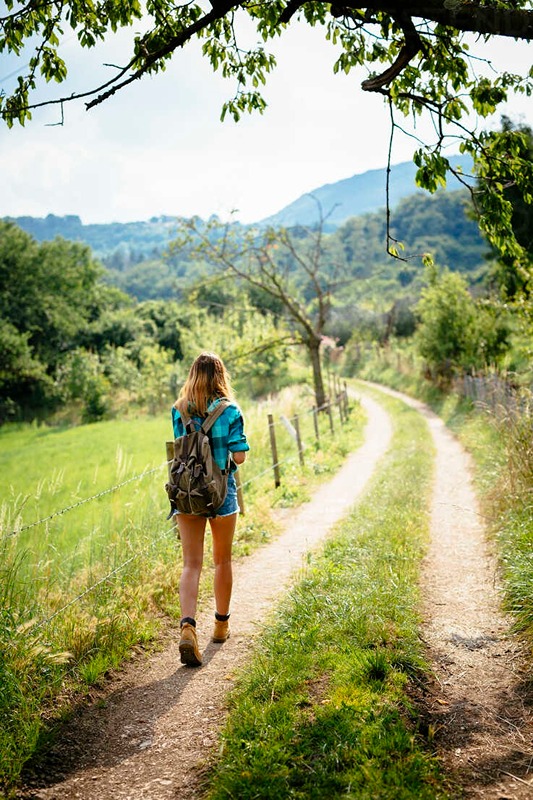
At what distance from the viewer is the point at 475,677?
3.78 metres

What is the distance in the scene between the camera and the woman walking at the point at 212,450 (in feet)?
13.8

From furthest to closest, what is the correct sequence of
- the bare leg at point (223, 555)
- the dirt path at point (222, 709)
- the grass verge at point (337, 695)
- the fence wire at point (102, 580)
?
the bare leg at point (223, 555), the fence wire at point (102, 580), the dirt path at point (222, 709), the grass verge at point (337, 695)

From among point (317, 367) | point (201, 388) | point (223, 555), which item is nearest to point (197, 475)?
point (201, 388)

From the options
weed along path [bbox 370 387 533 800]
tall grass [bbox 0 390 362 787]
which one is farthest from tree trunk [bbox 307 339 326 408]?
weed along path [bbox 370 387 533 800]

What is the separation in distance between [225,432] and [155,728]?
1.98 m

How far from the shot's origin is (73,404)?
33781mm

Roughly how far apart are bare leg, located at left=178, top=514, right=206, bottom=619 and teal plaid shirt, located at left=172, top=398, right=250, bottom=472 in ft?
1.65

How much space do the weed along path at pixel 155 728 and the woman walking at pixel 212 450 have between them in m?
0.28

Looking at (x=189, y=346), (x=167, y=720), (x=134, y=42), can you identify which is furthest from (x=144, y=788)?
(x=189, y=346)

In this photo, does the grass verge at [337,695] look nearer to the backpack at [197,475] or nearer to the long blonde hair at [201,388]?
the backpack at [197,475]

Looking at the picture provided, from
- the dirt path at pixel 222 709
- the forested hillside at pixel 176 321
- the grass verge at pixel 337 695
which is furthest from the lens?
the forested hillside at pixel 176 321

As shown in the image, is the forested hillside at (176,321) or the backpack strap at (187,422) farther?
the forested hillside at (176,321)

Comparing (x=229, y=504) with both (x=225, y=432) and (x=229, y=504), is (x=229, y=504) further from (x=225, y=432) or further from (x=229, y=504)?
(x=225, y=432)

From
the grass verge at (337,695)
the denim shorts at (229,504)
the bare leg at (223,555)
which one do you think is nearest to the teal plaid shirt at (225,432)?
the denim shorts at (229,504)
